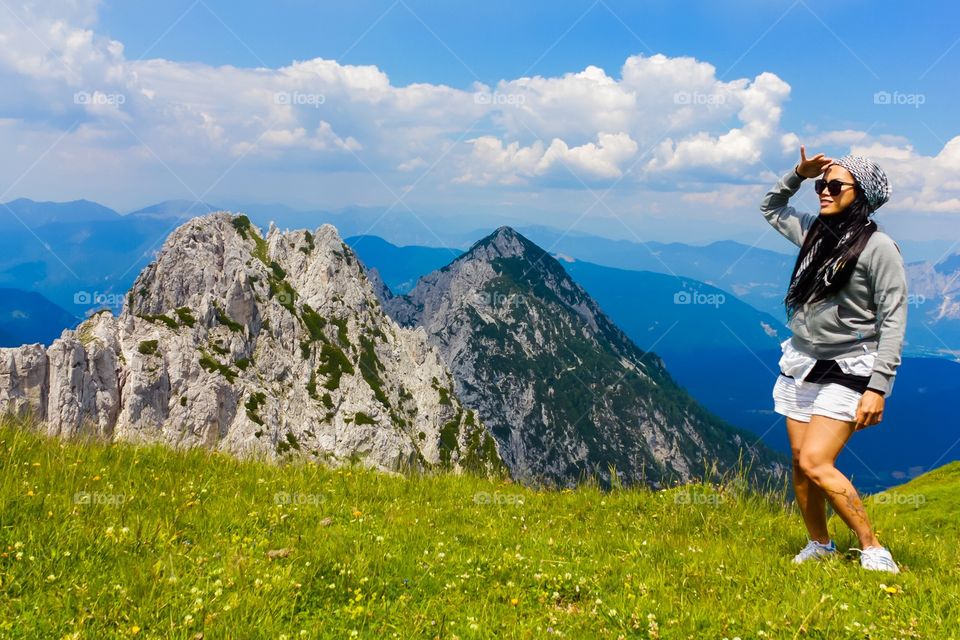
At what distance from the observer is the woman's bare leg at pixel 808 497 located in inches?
255

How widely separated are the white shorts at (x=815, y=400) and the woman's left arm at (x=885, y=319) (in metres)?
0.16

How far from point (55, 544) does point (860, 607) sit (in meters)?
7.07

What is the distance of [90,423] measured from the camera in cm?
905

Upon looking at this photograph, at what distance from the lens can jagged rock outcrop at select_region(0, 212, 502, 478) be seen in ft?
341

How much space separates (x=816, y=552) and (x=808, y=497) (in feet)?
1.99

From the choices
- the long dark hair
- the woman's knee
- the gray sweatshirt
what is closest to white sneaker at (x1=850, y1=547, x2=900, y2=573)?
the woman's knee

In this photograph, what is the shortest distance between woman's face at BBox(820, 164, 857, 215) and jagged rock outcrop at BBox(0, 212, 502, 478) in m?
66.5

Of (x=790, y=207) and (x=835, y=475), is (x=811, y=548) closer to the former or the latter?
(x=835, y=475)

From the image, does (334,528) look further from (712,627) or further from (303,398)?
(303,398)

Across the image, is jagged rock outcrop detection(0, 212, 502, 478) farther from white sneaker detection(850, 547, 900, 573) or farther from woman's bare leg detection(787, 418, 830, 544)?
white sneaker detection(850, 547, 900, 573)

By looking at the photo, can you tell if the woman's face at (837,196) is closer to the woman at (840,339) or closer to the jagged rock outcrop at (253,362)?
the woman at (840,339)

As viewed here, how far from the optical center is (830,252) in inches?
249

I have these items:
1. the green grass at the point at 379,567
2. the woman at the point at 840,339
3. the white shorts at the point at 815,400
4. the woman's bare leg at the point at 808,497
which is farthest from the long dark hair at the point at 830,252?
the green grass at the point at 379,567

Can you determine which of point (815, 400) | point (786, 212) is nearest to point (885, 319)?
point (815, 400)
